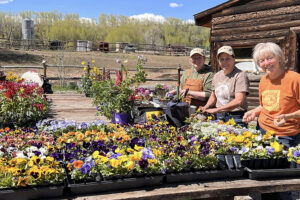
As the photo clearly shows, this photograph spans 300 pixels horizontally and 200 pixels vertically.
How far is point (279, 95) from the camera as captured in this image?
8.02ft

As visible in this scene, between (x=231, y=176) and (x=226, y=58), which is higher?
(x=226, y=58)

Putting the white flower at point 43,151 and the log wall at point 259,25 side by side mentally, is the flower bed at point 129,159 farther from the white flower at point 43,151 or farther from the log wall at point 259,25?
the log wall at point 259,25

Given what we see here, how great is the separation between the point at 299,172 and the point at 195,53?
184 centimetres

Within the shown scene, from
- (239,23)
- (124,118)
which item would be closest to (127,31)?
(239,23)

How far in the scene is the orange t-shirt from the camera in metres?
2.38

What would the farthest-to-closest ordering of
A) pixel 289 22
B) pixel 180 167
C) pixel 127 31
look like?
pixel 127 31 → pixel 289 22 → pixel 180 167

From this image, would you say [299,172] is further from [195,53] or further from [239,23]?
[239,23]

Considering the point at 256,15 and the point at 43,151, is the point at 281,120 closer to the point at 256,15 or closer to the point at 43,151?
the point at 43,151

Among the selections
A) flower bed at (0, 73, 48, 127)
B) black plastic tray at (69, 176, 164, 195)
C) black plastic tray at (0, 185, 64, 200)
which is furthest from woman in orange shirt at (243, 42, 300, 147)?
flower bed at (0, 73, 48, 127)

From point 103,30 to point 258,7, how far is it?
6207 cm

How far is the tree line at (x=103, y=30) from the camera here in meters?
54.2

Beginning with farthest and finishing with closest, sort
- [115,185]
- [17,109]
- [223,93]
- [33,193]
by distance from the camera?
[17,109] → [223,93] → [115,185] → [33,193]

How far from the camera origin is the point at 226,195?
1800 mm

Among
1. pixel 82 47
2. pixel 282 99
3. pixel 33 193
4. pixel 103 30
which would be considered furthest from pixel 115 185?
pixel 103 30
